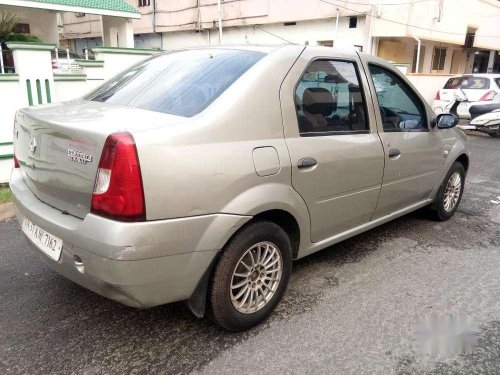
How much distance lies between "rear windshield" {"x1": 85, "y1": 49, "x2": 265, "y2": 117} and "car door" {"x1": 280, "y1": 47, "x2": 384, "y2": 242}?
379mm

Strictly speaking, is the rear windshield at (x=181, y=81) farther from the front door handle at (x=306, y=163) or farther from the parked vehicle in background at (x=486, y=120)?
the parked vehicle in background at (x=486, y=120)

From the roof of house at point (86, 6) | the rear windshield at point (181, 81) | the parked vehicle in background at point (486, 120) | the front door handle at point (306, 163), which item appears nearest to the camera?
the rear windshield at point (181, 81)

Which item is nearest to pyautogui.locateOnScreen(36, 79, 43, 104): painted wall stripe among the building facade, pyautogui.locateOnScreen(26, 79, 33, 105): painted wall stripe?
pyautogui.locateOnScreen(26, 79, 33, 105): painted wall stripe

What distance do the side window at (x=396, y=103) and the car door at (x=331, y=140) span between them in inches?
8.5

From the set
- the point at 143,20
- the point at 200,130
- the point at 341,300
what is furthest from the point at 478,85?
the point at 143,20

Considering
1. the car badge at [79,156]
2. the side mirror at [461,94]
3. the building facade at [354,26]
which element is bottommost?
the side mirror at [461,94]

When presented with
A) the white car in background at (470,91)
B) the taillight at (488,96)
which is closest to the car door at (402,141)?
the white car in background at (470,91)

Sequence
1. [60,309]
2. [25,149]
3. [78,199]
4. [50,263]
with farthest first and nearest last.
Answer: [60,309], [25,149], [50,263], [78,199]

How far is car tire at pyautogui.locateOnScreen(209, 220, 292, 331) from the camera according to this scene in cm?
254

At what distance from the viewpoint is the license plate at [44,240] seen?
2.45m

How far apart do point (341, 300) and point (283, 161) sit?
3.80ft

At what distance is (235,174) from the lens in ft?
8.02

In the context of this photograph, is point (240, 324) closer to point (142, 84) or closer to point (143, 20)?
point (142, 84)

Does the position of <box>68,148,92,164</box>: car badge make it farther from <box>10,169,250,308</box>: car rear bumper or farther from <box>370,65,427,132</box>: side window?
<box>370,65,427,132</box>: side window
